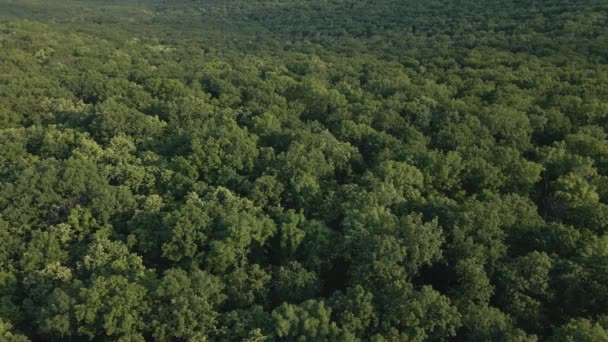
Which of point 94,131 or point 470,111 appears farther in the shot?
point 470,111

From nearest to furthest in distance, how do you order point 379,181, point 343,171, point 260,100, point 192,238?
point 192,238
point 379,181
point 343,171
point 260,100

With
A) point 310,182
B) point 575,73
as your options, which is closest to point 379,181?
point 310,182

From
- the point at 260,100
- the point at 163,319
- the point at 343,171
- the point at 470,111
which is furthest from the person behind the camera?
the point at 260,100

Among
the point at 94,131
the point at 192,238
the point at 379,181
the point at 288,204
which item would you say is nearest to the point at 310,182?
the point at 288,204

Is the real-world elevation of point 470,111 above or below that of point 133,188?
above

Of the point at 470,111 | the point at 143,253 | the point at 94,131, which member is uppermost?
the point at 470,111

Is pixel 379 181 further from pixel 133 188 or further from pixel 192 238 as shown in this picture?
pixel 133 188
